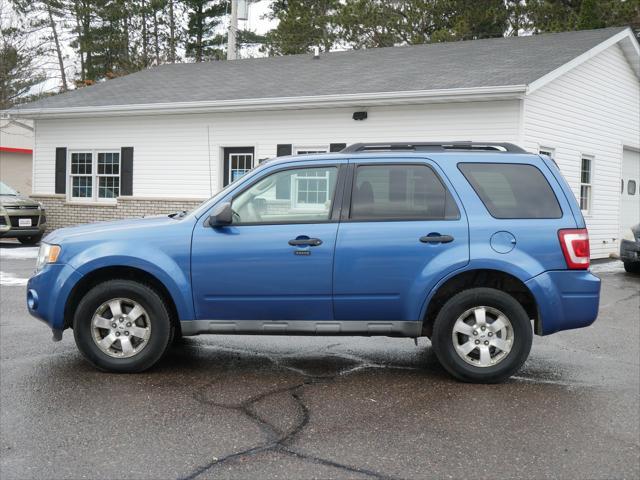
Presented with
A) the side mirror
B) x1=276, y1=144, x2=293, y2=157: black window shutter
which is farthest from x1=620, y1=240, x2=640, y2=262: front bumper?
the side mirror

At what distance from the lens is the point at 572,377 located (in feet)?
19.1

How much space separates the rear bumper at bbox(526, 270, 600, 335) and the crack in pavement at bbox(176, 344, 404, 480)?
1403mm

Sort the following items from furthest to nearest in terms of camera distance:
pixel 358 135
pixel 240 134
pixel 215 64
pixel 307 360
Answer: pixel 215 64 → pixel 240 134 → pixel 358 135 → pixel 307 360

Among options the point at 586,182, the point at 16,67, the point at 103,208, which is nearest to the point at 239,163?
the point at 103,208

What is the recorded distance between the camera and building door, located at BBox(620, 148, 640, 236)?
1861cm

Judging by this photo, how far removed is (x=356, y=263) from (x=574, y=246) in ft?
5.62

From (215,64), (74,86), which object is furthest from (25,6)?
(215,64)

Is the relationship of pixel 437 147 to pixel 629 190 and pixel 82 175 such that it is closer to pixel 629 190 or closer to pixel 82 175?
pixel 629 190

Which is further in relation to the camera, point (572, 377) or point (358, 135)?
point (358, 135)

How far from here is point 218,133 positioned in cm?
1777

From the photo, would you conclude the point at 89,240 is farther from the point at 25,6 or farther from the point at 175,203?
the point at 25,6

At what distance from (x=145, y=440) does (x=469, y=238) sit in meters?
2.84

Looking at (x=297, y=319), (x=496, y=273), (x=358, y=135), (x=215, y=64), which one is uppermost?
(x=215, y=64)

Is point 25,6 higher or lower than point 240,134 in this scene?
higher
